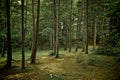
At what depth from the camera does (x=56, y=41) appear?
21.1 meters

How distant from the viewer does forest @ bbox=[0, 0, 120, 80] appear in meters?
12.5

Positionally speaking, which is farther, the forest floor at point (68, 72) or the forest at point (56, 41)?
the forest at point (56, 41)

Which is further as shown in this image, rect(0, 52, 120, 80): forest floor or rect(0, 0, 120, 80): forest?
rect(0, 0, 120, 80): forest

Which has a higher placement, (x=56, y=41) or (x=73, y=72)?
(x=56, y=41)

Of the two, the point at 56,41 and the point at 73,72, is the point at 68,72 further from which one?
the point at 56,41

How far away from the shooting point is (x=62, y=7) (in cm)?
3123

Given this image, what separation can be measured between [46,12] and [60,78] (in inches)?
925

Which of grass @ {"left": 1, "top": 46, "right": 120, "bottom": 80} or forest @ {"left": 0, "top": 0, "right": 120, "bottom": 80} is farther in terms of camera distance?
forest @ {"left": 0, "top": 0, "right": 120, "bottom": 80}

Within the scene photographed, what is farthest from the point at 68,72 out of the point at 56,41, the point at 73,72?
the point at 56,41

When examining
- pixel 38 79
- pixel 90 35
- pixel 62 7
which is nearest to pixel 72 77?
pixel 38 79

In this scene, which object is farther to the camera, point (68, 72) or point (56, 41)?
point (56, 41)

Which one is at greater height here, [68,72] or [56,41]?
[56,41]

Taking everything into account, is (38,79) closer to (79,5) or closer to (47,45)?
(79,5)

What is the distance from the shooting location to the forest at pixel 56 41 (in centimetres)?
1246
